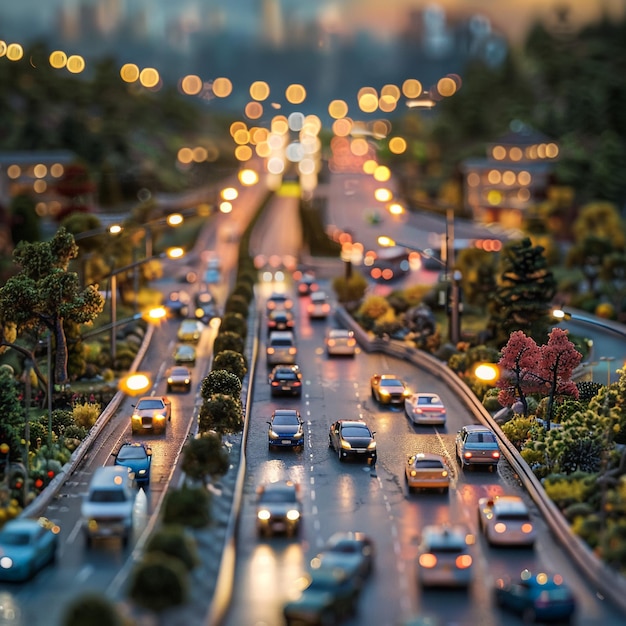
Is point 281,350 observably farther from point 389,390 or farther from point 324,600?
point 324,600

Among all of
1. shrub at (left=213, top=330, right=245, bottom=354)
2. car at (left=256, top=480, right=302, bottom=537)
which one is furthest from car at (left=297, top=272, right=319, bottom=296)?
car at (left=256, top=480, right=302, bottom=537)

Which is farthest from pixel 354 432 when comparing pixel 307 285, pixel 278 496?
pixel 307 285

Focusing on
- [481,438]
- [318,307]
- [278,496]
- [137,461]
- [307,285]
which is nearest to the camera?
[278,496]

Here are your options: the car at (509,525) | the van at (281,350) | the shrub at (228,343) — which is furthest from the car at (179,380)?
the car at (509,525)

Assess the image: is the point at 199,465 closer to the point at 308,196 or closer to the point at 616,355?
the point at 616,355

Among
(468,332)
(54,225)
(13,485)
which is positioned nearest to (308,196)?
(54,225)

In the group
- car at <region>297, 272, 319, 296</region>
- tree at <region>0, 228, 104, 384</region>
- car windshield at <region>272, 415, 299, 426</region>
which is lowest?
car at <region>297, 272, 319, 296</region>

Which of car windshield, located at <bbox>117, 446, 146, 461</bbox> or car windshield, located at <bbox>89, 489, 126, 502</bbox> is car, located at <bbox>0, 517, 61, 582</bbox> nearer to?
car windshield, located at <bbox>89, 489, 126, 502</bbox>
